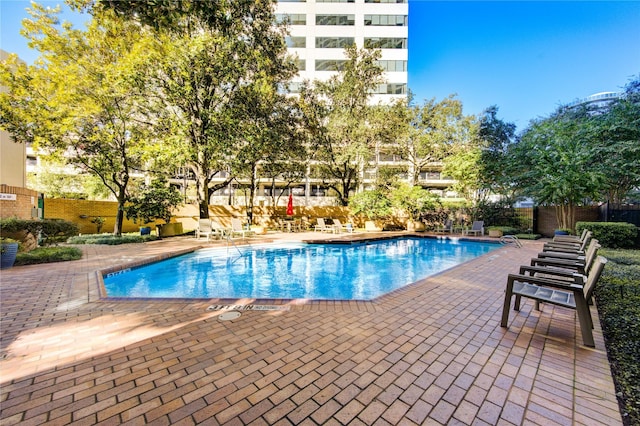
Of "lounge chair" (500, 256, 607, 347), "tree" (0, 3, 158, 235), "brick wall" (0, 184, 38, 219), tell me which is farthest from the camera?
"tree" (0, 3, 158, 235)

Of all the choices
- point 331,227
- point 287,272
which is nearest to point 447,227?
point 331,227

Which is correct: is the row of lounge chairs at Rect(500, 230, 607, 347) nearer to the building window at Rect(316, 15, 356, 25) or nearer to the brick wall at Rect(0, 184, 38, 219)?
the brick wall at Rect(0, 184, 38, 219)

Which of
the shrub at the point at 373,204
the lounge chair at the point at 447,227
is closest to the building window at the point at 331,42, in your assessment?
the shrub at the point at 373,204

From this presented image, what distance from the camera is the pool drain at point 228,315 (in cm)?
345

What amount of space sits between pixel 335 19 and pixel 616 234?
99.2 feet

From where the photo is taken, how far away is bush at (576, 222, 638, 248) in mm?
9250

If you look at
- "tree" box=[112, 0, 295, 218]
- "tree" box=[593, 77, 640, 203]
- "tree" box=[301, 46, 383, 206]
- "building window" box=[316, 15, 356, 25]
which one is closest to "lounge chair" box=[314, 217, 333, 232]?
"tree" box=[301, 46, 383, 206]

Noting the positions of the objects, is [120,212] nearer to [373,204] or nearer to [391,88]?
[373,204]

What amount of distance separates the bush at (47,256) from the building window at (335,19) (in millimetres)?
30888

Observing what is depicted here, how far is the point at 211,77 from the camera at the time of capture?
11688 mm

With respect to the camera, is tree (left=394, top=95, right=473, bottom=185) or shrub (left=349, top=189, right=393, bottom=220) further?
tree (left=394, top=95, right=473, bottom=185)

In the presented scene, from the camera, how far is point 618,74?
52.5 feet

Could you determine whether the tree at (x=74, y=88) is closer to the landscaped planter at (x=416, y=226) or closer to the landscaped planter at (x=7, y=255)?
the landscaped planter at (x=7, y=255)

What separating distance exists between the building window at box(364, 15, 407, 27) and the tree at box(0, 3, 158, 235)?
2564 cm
